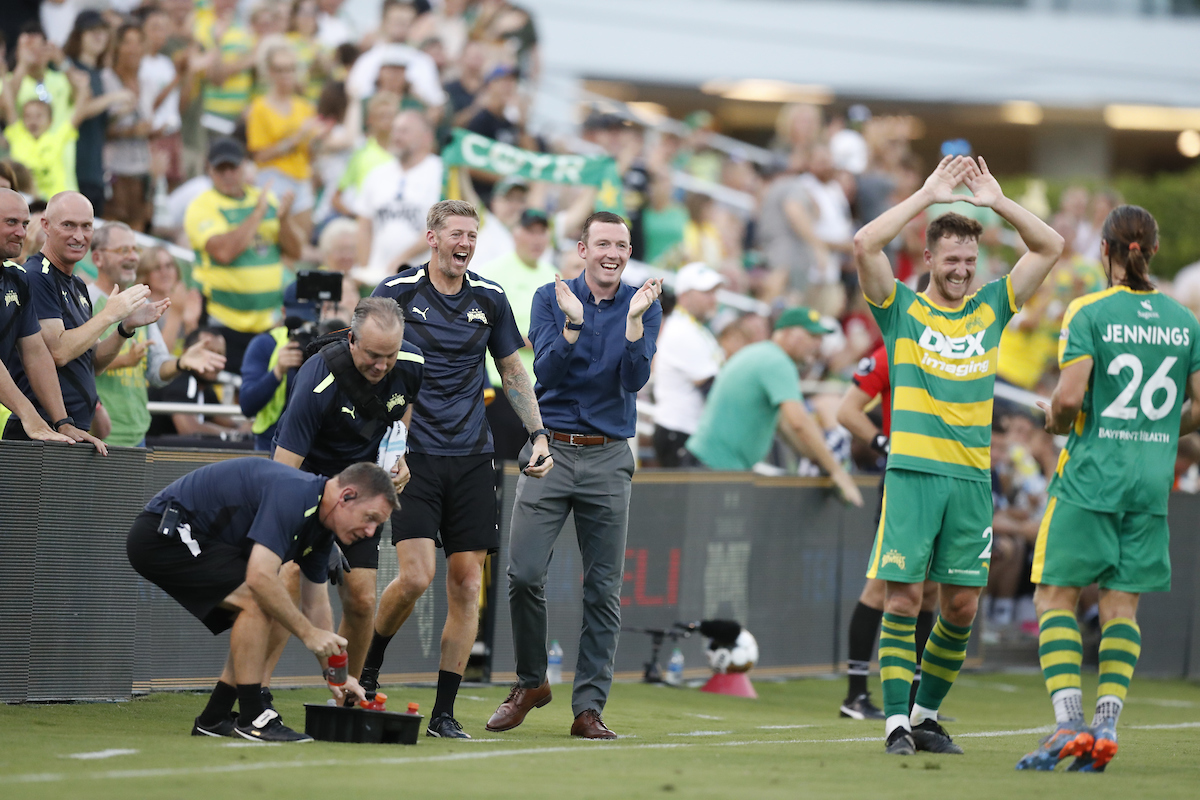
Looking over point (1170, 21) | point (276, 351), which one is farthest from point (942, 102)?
point (276, 351)

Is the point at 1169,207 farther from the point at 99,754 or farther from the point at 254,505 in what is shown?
the point at 99,754

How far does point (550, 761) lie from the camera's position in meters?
6.74

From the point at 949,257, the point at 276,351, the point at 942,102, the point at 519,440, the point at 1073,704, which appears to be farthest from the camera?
the point at 942,102

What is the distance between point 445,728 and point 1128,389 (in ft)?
11.5

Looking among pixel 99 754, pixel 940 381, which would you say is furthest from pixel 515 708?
pixel 940 381

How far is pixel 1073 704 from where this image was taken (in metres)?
6.98

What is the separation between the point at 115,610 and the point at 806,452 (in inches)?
204

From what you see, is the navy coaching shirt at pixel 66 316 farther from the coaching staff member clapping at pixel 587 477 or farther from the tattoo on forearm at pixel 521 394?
the coaching staff member clapping at pixel 587 477

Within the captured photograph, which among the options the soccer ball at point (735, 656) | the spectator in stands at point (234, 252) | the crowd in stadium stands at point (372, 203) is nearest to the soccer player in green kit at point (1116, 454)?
the soccer ball at point (735, 656)

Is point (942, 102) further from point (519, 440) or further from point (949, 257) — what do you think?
point (949, 257)

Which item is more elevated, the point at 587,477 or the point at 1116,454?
the point at 1116,454

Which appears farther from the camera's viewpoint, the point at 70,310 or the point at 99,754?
the point at 70,310

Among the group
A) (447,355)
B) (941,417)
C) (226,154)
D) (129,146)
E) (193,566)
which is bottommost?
(193,566)

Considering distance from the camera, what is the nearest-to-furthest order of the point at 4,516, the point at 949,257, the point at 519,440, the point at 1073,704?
the point at 1073,704, the point at 949,257, the point at 4,516, the point at 519,440
